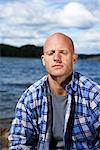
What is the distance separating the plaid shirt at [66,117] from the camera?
4.11 meters

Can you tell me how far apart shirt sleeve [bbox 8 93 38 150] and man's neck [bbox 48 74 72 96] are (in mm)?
250

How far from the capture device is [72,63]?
4160 millimetres

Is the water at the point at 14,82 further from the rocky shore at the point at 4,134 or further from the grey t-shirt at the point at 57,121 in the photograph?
the grey t-shirt at the point at 57,121

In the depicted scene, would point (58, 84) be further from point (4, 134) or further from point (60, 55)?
point (4, 134)

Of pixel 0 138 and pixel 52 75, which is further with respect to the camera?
pixel 0 138

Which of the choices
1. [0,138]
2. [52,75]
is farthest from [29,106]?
[0,138]

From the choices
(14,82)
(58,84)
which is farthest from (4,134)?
(14,82)

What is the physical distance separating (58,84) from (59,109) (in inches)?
10.1

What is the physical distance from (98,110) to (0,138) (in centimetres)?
689

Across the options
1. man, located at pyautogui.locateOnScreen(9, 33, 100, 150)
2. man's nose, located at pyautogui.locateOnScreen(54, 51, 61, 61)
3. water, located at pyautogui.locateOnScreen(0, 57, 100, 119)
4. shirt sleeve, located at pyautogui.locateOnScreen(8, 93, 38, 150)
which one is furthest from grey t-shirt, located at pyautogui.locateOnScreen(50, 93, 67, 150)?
water, located at pyautogui.locateOnScreen(0, 57, 100, 119)

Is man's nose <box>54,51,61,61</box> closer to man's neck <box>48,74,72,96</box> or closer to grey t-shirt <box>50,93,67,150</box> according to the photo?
man's neck <box>48,74,72,96</box>

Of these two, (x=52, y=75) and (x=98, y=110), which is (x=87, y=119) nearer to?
(x=98, y=110)

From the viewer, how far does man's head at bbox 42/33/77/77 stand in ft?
13.4

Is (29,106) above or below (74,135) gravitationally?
above
